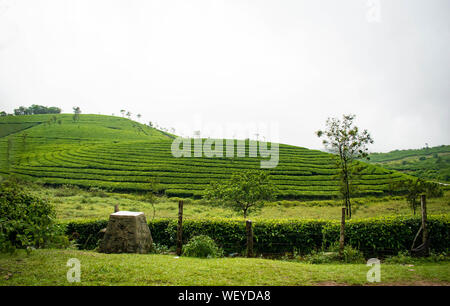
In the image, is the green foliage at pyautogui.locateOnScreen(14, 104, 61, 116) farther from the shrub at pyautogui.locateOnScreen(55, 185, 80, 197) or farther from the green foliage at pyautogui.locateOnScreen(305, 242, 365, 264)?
the green foliage at pyautogui.locateOnScreen(305, 242, 365, 264)

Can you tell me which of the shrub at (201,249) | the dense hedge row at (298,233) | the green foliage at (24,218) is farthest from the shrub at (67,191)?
the shrub at (201,249)

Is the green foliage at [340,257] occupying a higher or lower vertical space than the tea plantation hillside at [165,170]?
lower

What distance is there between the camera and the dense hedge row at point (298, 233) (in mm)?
9930

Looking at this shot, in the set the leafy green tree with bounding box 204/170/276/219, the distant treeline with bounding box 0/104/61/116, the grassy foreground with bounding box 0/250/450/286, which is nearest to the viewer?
the grassy foreground with bounding box 0/250/450/286

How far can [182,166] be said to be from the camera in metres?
47.8

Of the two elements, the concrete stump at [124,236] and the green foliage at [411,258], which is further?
the concrete stump at [124,236]

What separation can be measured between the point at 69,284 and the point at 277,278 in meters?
4.49

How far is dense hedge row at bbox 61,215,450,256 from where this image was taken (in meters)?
9.93

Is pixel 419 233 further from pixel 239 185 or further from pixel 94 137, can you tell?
pixel 94 137

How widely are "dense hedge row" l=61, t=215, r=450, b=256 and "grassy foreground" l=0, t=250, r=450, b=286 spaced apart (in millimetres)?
2952

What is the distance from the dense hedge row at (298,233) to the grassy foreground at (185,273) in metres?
2.95

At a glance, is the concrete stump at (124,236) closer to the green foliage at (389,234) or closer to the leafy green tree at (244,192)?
the green foliage at (389,234)

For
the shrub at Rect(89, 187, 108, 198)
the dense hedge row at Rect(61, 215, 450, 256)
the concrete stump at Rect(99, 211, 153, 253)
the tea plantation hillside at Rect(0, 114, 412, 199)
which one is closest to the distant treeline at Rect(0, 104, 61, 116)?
the tea plantation hillside at Rect(0, 114, 412, 199)
